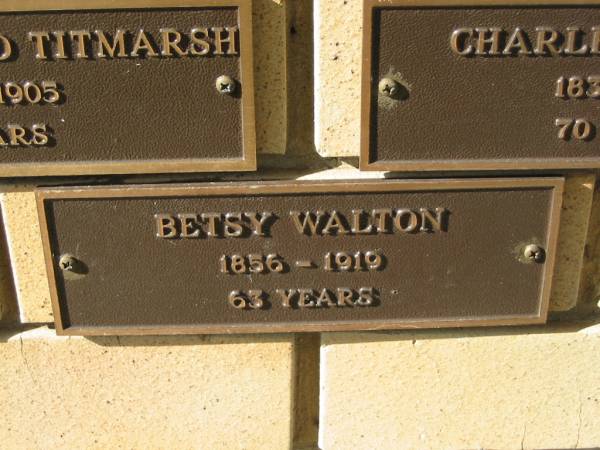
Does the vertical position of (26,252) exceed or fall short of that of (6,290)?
it exceeds it

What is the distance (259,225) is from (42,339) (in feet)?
2.16

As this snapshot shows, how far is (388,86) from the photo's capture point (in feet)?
4.17

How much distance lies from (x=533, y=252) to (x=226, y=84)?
0.83 meters

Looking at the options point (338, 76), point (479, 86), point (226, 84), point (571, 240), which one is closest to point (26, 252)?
point (226, 84)

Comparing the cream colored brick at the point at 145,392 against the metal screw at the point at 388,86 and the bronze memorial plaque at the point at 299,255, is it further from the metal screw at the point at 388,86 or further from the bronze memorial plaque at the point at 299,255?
the metal screw at the point at 388,86

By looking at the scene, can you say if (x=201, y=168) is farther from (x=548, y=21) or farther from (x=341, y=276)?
(x=548, y=21)

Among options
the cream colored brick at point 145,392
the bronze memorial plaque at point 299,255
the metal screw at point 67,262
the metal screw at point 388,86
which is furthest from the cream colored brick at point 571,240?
the metal screw at point 67,262

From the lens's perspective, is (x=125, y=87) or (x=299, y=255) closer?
(x=125, y=87)

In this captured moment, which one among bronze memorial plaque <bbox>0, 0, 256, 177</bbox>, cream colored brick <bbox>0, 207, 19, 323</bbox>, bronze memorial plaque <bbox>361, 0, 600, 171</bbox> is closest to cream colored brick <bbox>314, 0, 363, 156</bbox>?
bronze memorial plaque <bbox>361, 0, 600, 171</bbox>

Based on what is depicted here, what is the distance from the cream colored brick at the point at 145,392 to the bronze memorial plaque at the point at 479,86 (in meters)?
0.61

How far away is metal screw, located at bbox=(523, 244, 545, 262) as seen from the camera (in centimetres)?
141

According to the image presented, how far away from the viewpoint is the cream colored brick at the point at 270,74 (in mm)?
1300

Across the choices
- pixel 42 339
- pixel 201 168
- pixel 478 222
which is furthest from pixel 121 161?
pixel 478 222

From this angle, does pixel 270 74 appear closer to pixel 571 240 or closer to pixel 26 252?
pixel 26 252
